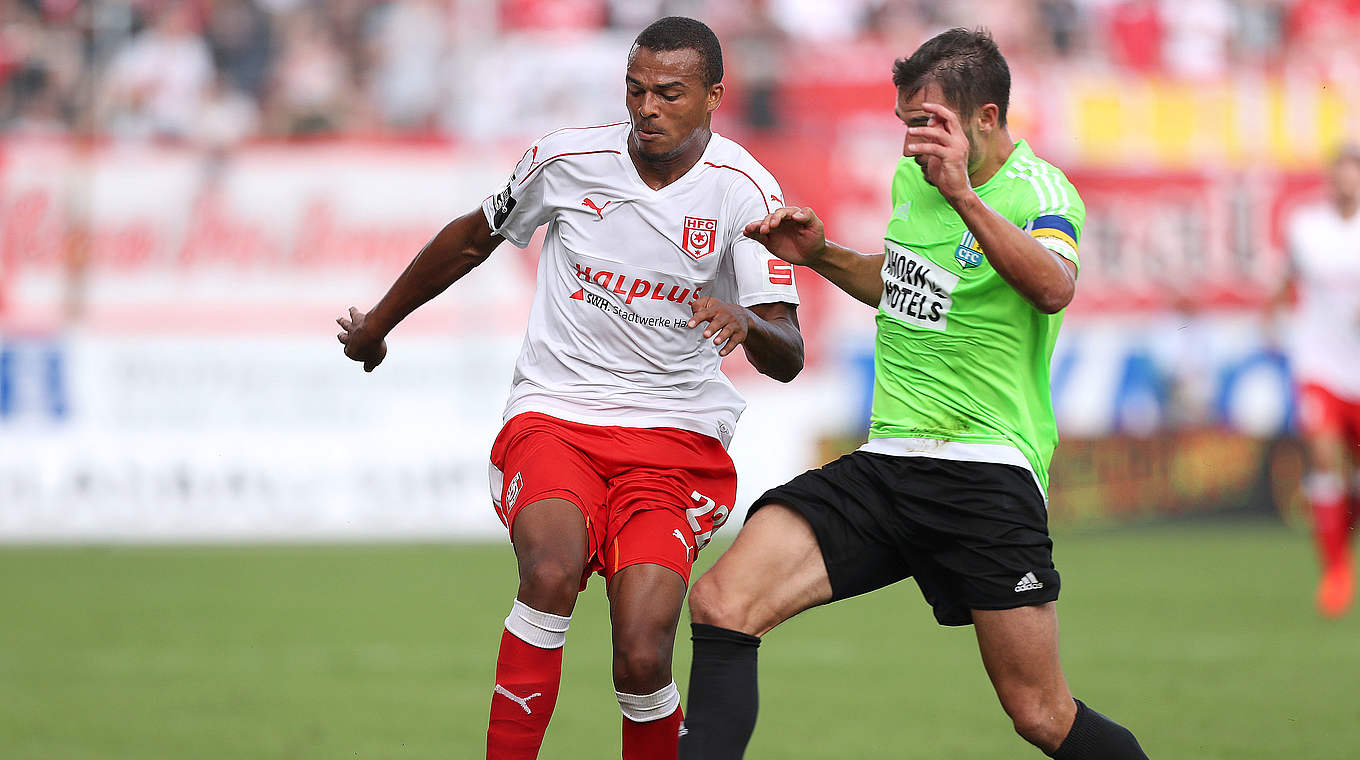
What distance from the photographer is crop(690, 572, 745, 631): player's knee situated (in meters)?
4.35

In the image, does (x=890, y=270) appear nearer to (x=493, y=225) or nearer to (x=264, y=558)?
(x=493, y=225)

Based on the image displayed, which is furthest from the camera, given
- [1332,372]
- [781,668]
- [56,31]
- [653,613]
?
[56,31]

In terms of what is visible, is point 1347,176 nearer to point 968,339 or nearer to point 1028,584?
point 968,339

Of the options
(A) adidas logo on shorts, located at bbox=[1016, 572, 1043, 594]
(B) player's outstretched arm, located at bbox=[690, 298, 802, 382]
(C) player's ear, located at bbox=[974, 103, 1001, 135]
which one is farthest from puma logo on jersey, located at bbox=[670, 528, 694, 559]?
(C) player's ear, located at bbox=[974, 103, 1001, 135]

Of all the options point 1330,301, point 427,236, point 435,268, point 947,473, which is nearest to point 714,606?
point 947,473

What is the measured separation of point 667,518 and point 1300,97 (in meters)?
12.7

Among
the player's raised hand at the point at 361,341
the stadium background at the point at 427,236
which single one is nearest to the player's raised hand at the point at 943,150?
the player's raised hand at the point at 361,341

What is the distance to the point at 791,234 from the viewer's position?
A: 4504 mm

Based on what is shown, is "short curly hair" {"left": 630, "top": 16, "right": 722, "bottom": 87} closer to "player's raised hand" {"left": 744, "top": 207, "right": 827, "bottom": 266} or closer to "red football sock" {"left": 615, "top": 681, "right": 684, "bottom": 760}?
"player's raised hand" {"left": 744, "top": 207, "right": 827, "bottom": 266}

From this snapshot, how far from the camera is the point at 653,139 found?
4660 millimetres

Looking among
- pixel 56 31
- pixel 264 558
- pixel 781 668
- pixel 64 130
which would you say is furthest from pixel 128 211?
pixel 781 668

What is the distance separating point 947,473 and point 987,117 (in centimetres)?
98

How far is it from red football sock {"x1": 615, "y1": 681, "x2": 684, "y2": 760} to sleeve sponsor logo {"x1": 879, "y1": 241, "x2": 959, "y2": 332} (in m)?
1.25

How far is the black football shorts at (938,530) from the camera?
171 inches
